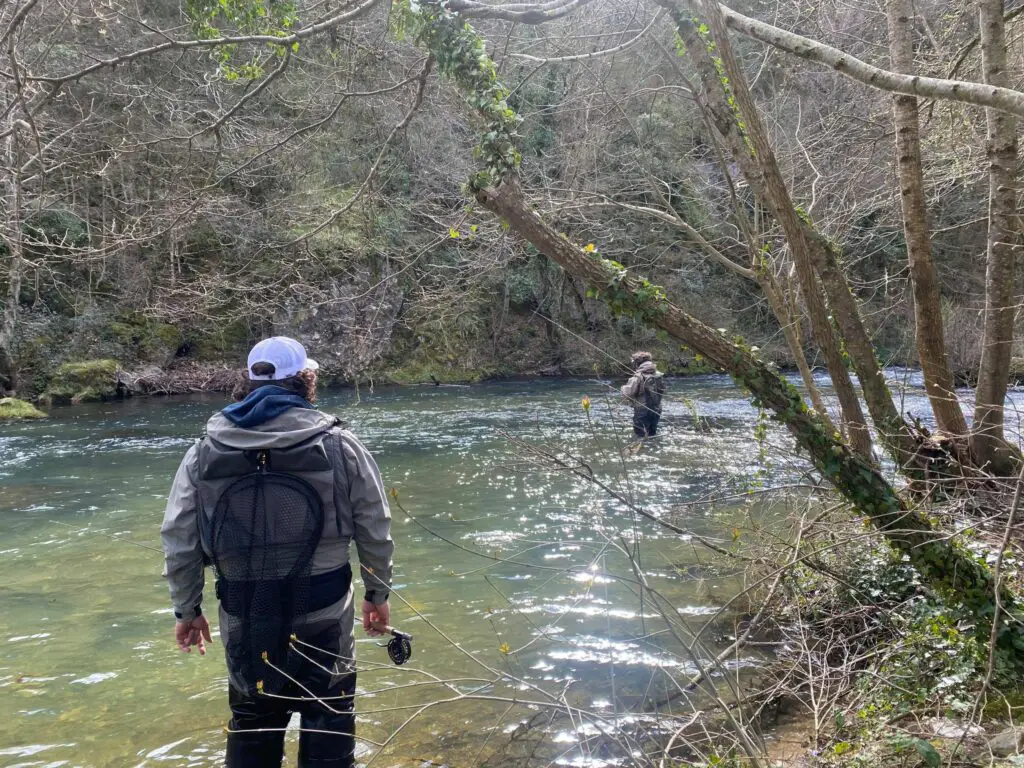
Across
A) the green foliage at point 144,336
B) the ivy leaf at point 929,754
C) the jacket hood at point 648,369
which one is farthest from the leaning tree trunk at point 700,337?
the green foliage at point 144,336

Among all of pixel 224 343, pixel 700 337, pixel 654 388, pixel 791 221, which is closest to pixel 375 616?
pixel 700 337

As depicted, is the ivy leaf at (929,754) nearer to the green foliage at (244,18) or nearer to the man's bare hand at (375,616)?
the man's bare hand at (375,616)

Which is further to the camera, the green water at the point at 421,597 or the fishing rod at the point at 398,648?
the green water at the point at 421,597

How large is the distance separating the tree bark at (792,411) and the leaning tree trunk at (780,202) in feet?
2.09

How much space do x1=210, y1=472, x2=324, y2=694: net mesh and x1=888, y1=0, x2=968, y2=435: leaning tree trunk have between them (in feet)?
14.4

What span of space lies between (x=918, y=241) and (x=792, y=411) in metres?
2.12

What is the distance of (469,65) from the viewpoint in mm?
4398

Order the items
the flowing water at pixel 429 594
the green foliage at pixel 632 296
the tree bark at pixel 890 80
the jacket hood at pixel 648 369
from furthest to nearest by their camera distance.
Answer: the jacket hood at pixel 648 369 → the green foliage at pixel 632 296 → the flowing water at pixel 429 594 → the tree bark at pixel 890 80

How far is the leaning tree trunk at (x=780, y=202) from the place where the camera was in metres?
4.16

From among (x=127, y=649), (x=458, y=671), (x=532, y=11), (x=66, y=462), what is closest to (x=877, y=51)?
(x=532, y=11)

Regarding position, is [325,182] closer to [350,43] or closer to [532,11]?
[350,43]

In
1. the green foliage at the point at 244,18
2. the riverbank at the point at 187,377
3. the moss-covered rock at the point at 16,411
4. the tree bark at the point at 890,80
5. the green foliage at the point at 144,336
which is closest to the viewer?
the tree bark at the point at 890,80

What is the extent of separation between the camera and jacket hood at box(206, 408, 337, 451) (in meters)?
2.60

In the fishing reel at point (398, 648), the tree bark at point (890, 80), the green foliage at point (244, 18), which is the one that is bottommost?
the fishing reel at point (398, 648)
